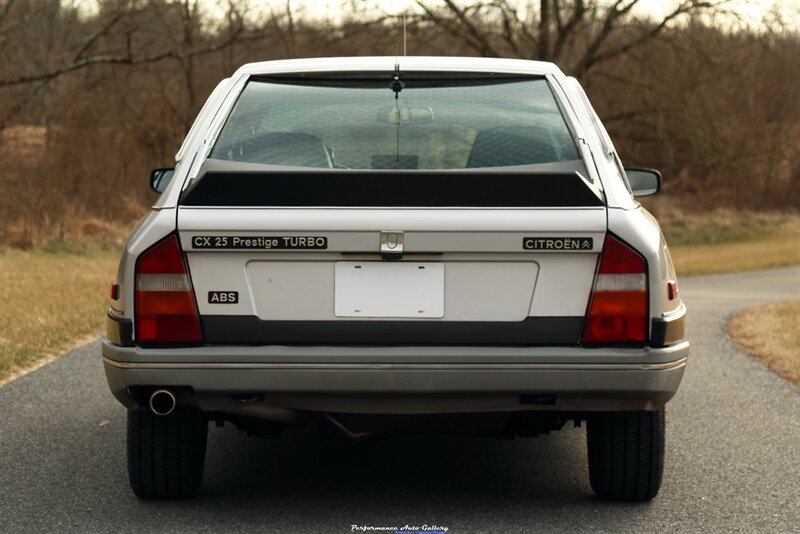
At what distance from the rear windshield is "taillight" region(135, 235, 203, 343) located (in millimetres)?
623

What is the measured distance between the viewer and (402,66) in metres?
4.71

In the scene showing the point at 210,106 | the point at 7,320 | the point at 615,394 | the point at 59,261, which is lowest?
the point at 59,261

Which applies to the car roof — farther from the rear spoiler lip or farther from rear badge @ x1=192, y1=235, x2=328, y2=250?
rear badge @ x1=192, y1=235, x2=328, y2=250

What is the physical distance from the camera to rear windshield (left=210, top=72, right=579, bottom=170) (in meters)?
4.39

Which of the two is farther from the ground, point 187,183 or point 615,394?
point 187,183

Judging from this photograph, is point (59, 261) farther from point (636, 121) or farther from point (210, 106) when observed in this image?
point (636, 121)

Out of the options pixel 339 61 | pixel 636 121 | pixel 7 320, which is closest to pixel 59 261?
pixel 7 320

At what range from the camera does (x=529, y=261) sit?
3900 mm

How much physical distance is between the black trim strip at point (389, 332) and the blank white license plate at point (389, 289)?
0.04 meters

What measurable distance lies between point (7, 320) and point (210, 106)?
626 cm

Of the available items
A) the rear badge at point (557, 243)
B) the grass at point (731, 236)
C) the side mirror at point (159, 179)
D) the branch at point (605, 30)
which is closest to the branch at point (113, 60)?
the branch at point (605, 30)

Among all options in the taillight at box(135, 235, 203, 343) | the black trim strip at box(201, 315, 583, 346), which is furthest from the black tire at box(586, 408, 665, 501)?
the taillight at box(135, 235, 203, 343)

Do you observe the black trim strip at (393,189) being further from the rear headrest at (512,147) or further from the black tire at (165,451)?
the black tire at (165,451)

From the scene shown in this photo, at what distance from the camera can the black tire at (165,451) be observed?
14.0 ft
